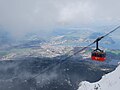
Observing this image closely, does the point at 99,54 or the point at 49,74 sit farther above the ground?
the point at 99,54

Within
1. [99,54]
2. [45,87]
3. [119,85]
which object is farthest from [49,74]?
[99,54]

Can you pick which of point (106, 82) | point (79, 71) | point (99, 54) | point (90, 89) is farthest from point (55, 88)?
point (99, 54)

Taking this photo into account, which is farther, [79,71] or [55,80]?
[79,71]

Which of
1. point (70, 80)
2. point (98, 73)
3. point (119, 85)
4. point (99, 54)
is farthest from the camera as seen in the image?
point (98, 73)

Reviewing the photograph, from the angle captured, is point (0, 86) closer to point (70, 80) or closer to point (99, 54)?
point (70, 80)

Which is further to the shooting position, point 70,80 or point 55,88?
point 70,80

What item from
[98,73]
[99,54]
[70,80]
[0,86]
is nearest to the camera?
[99,54]

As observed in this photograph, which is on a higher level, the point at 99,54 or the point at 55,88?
the point at 99,54

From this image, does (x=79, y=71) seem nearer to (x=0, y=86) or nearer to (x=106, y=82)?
(x=106, y=82)

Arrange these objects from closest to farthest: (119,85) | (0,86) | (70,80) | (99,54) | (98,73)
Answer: (99,54) < (119,85) < (0,86) < (70,80) < (98,73)
